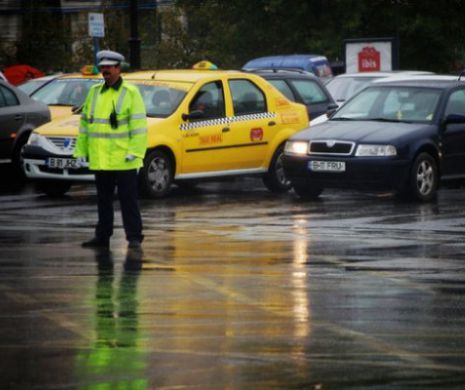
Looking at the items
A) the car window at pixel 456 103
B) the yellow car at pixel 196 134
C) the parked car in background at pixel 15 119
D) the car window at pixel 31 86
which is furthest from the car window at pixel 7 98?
the car window at pixel 456 103

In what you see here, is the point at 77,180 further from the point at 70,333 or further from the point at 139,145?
the point at 70,333

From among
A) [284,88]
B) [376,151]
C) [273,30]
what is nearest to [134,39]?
[284,88]

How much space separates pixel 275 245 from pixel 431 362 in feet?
20.2

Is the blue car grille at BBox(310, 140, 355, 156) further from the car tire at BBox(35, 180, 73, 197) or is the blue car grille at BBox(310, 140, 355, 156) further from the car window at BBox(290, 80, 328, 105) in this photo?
the car window at BBox(290, 80, 328, 105)

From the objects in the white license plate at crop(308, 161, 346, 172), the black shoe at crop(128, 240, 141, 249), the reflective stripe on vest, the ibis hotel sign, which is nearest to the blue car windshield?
the white license plate at crop(308, 161, 346, 172)

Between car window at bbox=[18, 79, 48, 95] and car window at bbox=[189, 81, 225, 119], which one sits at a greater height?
car window at bbox=[189, 81, 225, 119]

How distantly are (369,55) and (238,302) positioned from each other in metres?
29.8

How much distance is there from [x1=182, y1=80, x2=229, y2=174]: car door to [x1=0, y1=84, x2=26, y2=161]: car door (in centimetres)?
357

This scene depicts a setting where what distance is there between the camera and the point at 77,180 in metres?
20.9

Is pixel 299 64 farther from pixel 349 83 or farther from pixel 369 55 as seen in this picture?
pixel 349 83

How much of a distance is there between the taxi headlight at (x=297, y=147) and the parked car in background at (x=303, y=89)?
394 centimetres

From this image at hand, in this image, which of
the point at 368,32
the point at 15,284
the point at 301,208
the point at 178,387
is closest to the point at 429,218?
the point at 301,208

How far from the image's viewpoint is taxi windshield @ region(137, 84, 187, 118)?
21.3 meters

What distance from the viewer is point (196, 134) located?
2128cm
